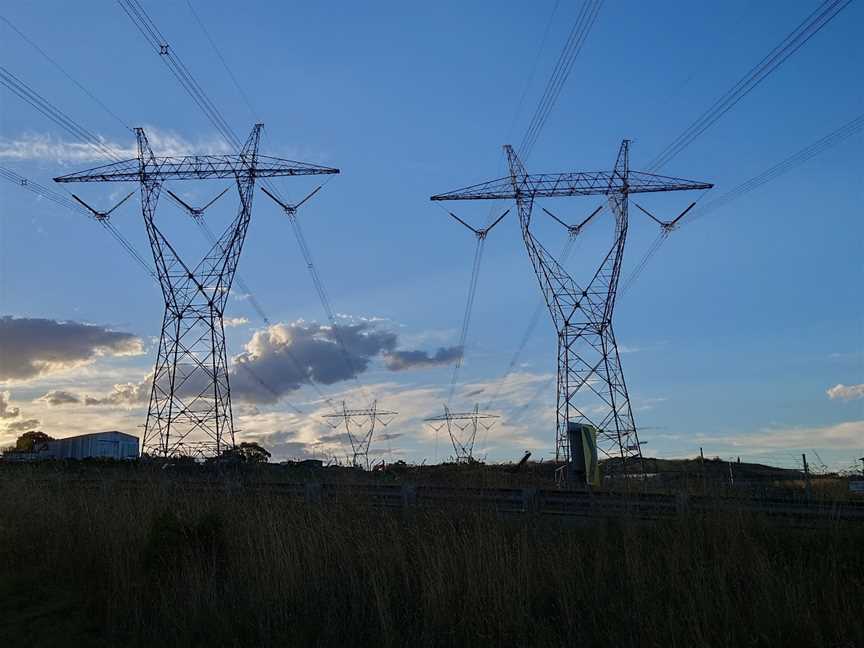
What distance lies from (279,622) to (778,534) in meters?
7.58

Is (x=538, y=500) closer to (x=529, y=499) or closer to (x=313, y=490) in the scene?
(x=529, y=499)

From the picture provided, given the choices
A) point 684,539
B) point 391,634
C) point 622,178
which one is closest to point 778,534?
point 684,539

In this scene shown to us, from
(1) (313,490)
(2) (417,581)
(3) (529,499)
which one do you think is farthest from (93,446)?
(2) (417,581)

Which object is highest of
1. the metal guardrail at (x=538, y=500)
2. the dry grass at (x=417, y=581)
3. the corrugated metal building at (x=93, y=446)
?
the corrugated metal building at (x=93, y=446)

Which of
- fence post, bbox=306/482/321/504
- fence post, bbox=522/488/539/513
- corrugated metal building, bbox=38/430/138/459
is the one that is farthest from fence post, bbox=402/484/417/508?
corrugated metal building, bbox=38/430/138/459

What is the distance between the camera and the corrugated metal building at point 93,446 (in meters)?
61.8

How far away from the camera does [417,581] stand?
33.7ft

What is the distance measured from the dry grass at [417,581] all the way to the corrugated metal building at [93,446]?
50.9m

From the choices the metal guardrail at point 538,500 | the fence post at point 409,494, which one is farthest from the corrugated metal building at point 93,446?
the fence post at point 409,494

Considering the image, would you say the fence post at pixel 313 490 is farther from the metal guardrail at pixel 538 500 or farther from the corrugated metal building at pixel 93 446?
the corrugated metal building at pixel 93 446

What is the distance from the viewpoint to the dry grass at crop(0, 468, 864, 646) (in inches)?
339

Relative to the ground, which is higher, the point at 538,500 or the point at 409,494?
the point at 409,494

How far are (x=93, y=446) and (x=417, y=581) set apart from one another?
59.8 m

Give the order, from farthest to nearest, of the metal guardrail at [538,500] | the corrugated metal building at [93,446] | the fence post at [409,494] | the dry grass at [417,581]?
the corrugated metal building at [93,446]
the fence post at [409,494]
the metal guardrail at [538,500]
the dry grass at [417,581]
